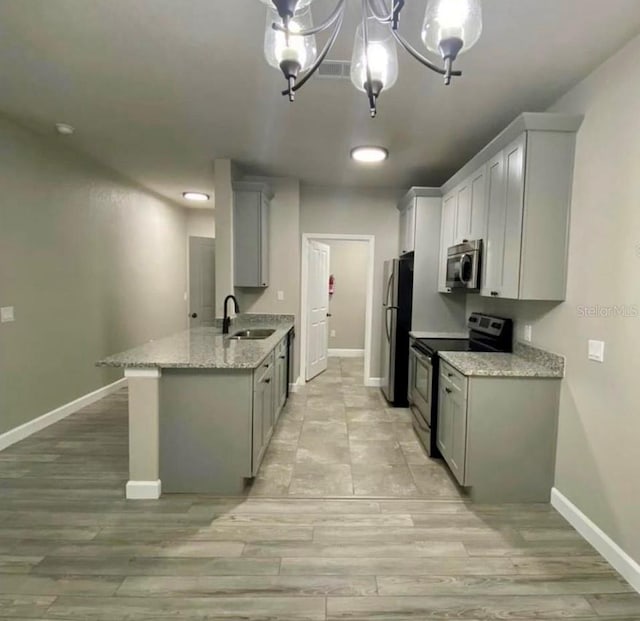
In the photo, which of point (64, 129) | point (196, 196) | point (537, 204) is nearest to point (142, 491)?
point (64, 129)

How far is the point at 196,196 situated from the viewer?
5.60m

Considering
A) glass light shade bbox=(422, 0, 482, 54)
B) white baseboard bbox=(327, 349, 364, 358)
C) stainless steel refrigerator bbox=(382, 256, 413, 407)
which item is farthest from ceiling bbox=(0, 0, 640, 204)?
white baseboard bbox=(327, 349, 364, 358)

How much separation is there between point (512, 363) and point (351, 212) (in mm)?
3050

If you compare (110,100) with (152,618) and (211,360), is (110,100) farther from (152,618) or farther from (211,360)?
(152,618)

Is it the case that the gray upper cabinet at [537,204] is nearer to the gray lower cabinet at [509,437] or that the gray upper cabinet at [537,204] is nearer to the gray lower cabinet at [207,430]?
the gray lower cabinet at [509,437]

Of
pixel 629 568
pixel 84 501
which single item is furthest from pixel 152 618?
pixel 629 568

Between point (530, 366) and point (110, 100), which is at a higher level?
point (110, 100)

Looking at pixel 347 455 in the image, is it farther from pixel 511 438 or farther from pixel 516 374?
pixel 516 374

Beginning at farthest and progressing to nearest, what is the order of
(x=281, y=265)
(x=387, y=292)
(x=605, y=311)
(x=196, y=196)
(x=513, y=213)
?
(x=196, y=196), (x=281, y=265), (x=387, y=292), (x=513, y=213), (x=605, y=311)

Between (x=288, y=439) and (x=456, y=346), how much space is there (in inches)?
69.1

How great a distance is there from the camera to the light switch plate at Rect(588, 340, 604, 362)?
207 cm

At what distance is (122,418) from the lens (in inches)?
150

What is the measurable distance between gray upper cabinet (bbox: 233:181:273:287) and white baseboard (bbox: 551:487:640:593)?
335 centimetres

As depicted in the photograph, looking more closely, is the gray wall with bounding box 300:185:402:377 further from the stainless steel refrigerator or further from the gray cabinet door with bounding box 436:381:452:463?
the gray cabinet door with bounding box 436:381:452:463
